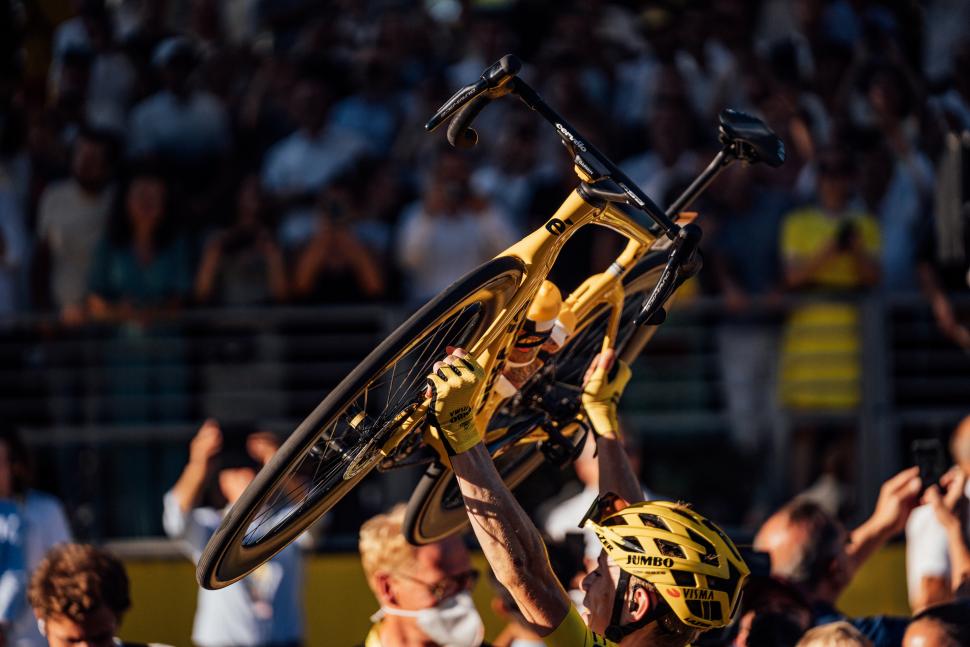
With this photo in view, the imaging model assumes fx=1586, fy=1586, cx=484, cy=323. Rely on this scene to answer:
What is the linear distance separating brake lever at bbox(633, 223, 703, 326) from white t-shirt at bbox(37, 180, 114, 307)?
526cm

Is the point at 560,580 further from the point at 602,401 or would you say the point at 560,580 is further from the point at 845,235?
the point at 845,235

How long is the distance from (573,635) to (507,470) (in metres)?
1.16

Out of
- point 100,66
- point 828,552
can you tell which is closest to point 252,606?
point 828,552

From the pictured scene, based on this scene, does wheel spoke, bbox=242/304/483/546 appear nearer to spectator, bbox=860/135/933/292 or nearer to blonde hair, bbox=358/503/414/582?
blonde hair, bbox=358/503/414/582

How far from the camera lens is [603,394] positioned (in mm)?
4289

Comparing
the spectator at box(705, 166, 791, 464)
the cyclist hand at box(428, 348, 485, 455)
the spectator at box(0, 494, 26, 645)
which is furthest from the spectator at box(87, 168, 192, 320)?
the cyclist hand at box(428, 348, 485, 455)

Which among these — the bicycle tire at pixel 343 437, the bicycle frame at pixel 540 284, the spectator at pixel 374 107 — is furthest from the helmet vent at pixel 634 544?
the spectator at pixel 374 107

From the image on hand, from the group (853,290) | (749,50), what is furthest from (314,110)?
(853,290)

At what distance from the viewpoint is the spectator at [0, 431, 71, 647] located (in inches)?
229

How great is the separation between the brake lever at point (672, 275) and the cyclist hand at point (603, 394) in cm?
32

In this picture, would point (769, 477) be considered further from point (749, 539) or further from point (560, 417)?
point (560, 417)

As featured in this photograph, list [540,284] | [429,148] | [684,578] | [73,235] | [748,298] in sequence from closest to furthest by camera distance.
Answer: [684,578] < [540,284] < [748,298] < [73,235] < [429,148]

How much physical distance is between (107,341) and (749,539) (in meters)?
3.44

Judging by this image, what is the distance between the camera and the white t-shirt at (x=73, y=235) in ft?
28.3
